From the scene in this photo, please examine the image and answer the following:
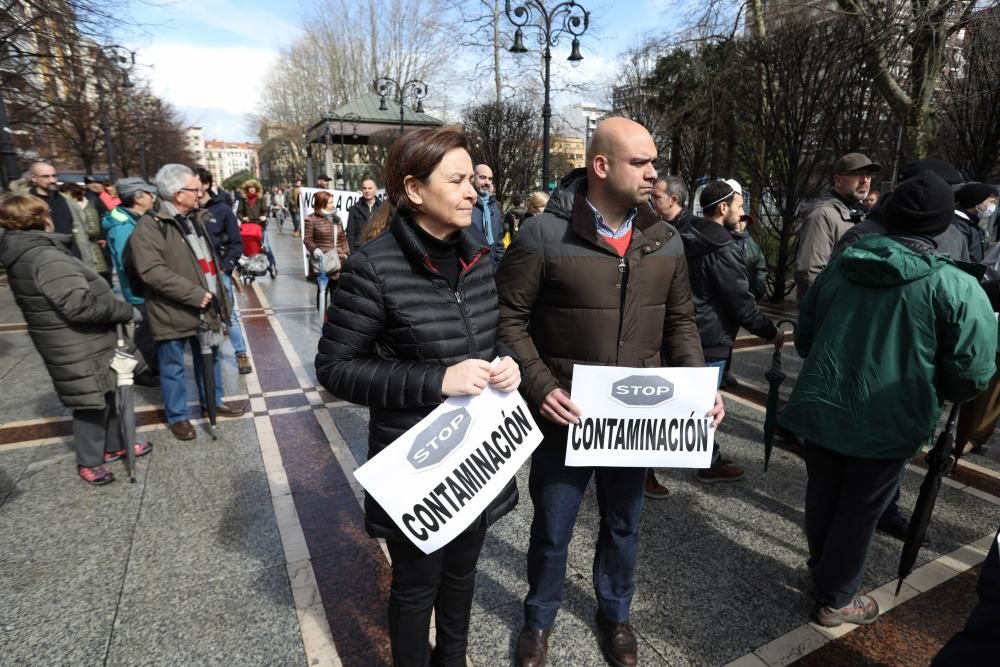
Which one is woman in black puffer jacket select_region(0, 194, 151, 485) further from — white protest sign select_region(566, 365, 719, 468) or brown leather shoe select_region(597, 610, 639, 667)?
brown leather shoe select_region(597, 610, 639, 667)

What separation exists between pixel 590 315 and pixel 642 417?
0.42 m

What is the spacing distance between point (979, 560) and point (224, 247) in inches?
283

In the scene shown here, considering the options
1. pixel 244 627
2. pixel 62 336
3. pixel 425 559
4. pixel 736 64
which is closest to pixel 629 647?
pixel 425 559

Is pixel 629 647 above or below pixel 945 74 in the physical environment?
below

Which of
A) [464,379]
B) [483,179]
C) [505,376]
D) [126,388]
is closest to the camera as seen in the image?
[464,379]

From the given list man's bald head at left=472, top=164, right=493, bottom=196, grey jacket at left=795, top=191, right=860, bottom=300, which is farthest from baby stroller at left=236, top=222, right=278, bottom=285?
grey jacket at left=795, top=191, right=860, bottom=300

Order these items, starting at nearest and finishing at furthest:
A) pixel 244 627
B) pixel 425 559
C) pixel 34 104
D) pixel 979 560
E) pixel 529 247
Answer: pixel 425 559 → pixel 529 247 → pixel 244 627 → pixel 979 560 → pixel 34 104

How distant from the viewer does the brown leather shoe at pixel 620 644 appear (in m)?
2.23

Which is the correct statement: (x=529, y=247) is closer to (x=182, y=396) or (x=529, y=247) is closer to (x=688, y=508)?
(x=688, y=508)

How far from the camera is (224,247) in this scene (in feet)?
22.0

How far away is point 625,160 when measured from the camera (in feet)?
6.37

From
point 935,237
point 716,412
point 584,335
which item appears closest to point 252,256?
point 584,335

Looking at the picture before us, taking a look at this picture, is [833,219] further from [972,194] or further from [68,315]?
[68,315]

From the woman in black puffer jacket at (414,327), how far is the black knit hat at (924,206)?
1701 mm
